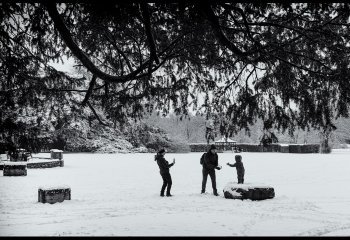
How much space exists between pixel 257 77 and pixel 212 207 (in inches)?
148

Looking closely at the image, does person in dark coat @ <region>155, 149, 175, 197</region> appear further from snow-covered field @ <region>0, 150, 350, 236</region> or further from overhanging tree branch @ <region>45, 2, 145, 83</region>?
overhanging tree branch @ <region>45, 2, 145, 83</region>

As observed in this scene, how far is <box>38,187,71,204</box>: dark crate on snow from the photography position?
976 centimetres

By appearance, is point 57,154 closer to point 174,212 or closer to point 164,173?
point 164,173

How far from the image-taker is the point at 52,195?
9.82 meters

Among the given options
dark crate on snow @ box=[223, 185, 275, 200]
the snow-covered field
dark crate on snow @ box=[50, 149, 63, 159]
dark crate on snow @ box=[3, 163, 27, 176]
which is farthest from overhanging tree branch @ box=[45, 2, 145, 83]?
dark crate on snow @ box=[50, 149, 63, 159]

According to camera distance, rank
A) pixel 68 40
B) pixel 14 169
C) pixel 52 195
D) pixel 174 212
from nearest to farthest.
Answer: pixel 68 40 < pixel 174 212 < pixel 52 195 < pixel 14 169

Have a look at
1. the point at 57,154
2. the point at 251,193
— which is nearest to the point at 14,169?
the point at 57,154

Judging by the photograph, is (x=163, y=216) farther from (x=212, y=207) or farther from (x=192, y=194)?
(x=192, y=194)

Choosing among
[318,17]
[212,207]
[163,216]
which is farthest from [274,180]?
[318,17]

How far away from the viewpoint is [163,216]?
8.01m

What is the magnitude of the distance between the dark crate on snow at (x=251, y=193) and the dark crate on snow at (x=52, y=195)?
4.41 meters

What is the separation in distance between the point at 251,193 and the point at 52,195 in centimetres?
521

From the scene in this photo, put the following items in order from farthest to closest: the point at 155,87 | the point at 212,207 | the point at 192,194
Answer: the point at 192,194
the point at 212,207
the point at 155,87

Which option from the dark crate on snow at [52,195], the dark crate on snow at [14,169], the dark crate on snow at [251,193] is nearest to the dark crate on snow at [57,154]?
the dark crate on snow at [14,169]
